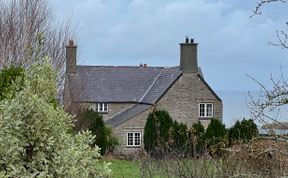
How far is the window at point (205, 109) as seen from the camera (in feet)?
127

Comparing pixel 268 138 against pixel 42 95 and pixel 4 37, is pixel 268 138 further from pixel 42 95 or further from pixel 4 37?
pixel 4 37

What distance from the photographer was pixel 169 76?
3881cm

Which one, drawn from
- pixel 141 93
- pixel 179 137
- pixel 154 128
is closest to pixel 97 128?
pixel 154 128

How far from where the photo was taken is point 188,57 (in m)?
37.1

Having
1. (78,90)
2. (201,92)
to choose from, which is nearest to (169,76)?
(201,92)

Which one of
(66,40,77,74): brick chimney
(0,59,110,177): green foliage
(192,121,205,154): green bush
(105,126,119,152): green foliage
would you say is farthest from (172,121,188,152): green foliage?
(0,59,110,177): green foliage

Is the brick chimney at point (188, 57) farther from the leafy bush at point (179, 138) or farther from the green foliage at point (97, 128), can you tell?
the green foliage at point (97, 128)

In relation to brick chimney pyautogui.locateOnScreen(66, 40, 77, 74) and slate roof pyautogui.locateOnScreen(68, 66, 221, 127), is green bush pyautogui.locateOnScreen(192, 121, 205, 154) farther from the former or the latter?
brick chimney pyautogui.locateOnScreen(66, 40, 77, 74)

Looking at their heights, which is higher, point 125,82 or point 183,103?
point 125,82

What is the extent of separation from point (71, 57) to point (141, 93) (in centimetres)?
625

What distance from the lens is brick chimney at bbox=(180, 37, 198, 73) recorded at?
36306mm

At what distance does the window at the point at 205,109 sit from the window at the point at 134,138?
177 inches

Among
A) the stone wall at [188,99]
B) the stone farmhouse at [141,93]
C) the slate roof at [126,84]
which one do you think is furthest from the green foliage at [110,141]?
the stone wall at [188,99]

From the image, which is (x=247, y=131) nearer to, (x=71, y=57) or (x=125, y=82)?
(x=71, y=57)
